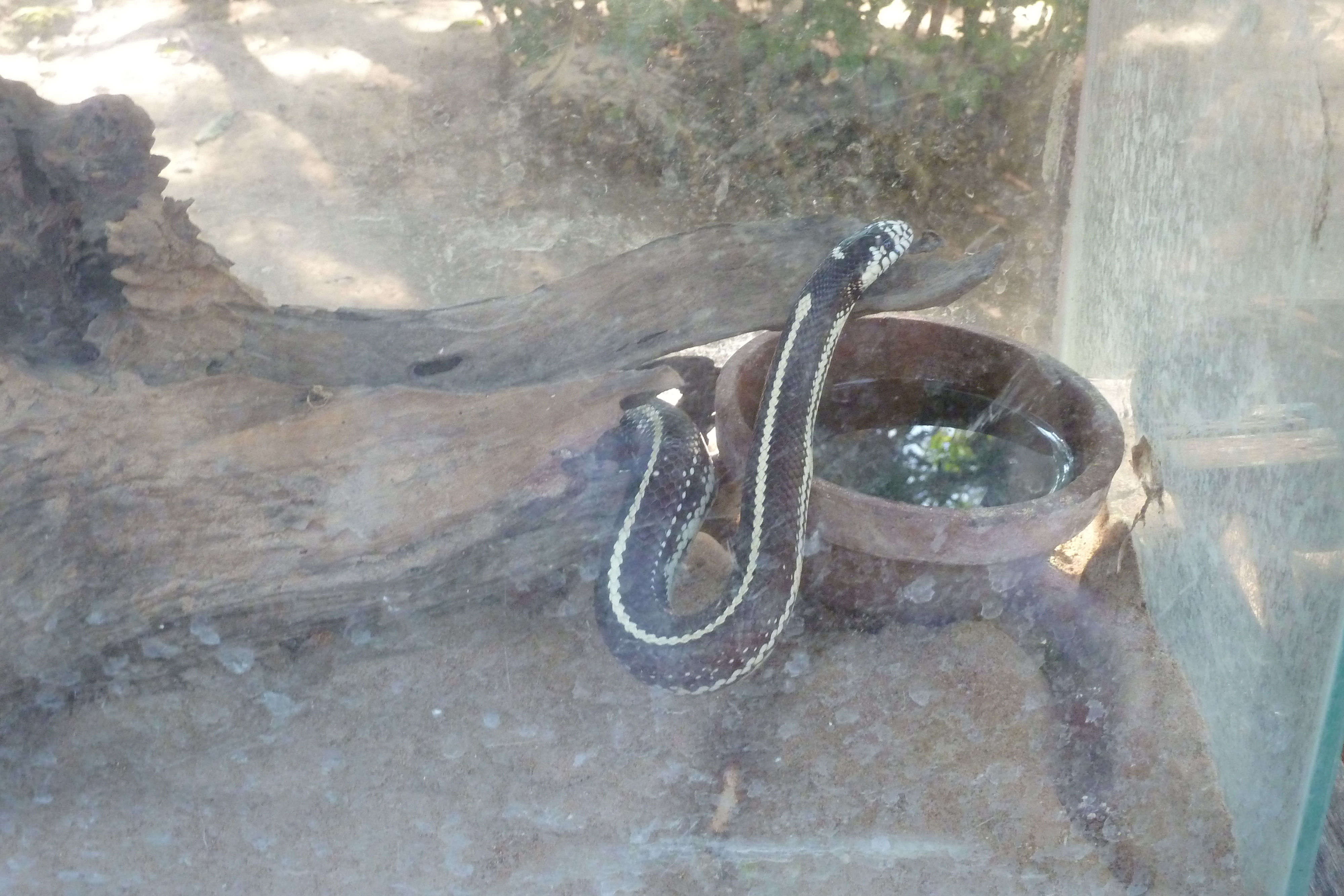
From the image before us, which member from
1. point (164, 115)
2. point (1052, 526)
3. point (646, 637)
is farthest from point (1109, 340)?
point (164, 115)

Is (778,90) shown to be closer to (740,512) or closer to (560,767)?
(740,512)

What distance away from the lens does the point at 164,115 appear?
3.24 m

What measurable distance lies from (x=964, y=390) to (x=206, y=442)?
2.16 m

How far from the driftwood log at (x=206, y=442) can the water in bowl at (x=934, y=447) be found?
475 millimetres

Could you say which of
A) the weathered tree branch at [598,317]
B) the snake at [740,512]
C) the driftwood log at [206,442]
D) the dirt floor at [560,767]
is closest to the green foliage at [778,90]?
the weathered tree branch at [598,317]

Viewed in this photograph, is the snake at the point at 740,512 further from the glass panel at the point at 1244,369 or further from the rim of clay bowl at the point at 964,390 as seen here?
the glass panel at the point at 1244,369

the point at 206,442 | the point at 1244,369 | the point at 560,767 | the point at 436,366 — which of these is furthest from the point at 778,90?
the point at 560,767

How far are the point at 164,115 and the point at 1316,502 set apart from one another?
11.3 ft

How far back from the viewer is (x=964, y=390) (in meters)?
3.02

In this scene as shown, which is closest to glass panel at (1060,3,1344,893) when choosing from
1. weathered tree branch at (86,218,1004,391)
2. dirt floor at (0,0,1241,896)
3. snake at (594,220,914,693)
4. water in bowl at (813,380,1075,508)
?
dirt floor at (0,0,1241,896)

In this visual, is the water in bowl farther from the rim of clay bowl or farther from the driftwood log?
the driftwood log

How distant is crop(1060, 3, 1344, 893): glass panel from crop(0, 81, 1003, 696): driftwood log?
65 centimetres

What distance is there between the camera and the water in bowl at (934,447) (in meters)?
2.75

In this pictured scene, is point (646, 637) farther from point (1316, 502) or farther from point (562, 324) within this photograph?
point (1316, 502)
